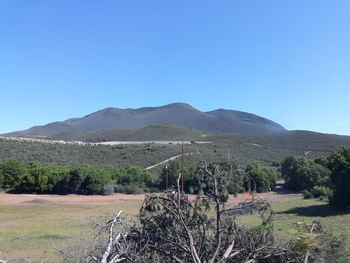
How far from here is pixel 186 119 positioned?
566 feet

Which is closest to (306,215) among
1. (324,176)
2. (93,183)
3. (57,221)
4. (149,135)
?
(57,221)

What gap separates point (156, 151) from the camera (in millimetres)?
57344

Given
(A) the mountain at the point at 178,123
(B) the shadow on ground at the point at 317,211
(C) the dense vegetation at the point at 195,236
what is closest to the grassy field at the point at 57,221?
(B) the shadow on ground at the point at 317,211

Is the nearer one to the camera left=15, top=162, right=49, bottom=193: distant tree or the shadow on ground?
the shadow on ground

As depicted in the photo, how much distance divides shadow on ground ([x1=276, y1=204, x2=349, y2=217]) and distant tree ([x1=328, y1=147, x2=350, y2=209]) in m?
0.70

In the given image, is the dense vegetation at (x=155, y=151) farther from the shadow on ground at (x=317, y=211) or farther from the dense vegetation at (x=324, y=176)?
the shadow on ground at (x=317, y=211)

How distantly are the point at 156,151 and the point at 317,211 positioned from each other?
114 feet

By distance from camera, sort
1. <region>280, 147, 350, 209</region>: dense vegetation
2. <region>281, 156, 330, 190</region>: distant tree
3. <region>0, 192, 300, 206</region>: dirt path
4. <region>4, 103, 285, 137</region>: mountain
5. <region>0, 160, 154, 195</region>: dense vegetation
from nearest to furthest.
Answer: <region>280, 147, 350, 209</region>: dense vegetation, <region>0, 192, 300, 206</region>: dirt path, <region>0, 160, 154, 195</region>: dense vegetation, <region>281, 156, 330, 190</region>: distant tree, <region>4, 103, 285, 137</region>: mountain

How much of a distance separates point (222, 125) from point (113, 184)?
114 metres

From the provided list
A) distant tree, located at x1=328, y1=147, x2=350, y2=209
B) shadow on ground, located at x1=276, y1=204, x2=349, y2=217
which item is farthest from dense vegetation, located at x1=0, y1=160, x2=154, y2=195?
distant tree, located at x1=328, y1=147, x2=350, y2=209

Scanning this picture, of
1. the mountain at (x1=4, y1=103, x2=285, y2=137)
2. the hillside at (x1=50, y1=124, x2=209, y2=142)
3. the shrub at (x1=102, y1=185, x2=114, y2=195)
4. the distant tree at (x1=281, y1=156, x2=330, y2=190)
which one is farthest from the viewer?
the mountain at (x1=4, y1=103, x2=285, y2=137)

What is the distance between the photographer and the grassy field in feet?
45.1

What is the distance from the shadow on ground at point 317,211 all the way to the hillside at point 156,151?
66.2 feet

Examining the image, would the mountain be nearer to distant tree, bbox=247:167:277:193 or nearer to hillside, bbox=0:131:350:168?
hillside, bbox=0:131:350:168
